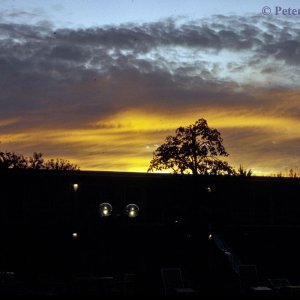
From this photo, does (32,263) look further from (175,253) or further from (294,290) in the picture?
(294,290)

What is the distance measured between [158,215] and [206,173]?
454cm

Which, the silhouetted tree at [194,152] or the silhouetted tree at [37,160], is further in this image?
the silhouetted tree at [37,160]

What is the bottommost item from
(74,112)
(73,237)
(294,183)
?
(73,237)

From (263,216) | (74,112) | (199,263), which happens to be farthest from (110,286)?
(263,216)

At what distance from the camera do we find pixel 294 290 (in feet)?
60.5

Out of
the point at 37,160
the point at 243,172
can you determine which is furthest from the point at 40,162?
the point at 243,172

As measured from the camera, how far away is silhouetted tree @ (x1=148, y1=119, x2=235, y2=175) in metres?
26.0

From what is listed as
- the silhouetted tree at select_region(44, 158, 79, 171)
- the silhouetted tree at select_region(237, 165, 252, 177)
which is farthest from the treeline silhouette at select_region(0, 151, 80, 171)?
the silhouetted tree at select_region(237, 165, 252, 177)

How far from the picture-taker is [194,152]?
26.1 meters

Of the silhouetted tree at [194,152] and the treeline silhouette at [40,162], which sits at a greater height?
the treeline silhouette at [40,162]

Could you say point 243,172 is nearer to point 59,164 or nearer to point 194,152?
point 194,152

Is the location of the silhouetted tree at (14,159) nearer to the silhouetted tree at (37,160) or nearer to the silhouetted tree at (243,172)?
the silhouetted tree at (37,160)

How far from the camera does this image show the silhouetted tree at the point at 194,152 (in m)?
26.0

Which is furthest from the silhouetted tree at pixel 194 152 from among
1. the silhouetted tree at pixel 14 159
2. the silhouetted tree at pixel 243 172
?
the silhouetted tree at pixel 14 159
